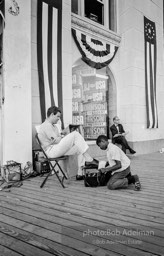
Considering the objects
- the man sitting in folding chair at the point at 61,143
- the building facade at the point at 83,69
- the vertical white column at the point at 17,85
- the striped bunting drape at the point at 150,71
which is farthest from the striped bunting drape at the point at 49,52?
the striped bunting drape at the point at 150,71

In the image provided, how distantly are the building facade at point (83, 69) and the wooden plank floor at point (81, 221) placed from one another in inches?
68.2

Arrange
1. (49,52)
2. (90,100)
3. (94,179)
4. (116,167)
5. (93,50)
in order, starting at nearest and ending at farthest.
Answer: (116,167) → (94,179) → (49,52) → (93,50) → (90,100)

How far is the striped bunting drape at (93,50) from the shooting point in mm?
5973

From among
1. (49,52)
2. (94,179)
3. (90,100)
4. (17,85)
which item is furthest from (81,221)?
(90,100)

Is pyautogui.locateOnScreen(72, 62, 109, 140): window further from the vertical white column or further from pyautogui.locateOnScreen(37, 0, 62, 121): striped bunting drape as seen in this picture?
the vertical white column

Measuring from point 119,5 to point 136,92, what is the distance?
2.97 meters

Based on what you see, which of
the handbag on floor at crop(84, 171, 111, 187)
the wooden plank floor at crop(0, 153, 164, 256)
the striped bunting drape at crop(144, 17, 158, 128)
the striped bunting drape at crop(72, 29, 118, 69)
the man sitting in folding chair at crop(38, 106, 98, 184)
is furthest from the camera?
the striped bunting drape at crop(144, 17, 158, 128)

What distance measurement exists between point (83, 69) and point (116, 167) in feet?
13.9

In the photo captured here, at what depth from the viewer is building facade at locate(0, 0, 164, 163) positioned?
13.9ft

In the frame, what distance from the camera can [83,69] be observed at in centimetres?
657

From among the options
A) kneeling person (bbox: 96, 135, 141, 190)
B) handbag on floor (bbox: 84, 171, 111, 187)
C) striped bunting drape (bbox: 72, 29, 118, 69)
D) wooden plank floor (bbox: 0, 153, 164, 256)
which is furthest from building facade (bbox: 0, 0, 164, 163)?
kneeling person (bbox: 96, 135, 141, 190)

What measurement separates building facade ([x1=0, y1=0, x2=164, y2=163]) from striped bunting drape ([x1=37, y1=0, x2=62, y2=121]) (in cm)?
2

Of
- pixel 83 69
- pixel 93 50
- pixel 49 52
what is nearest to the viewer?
pixel 49 52

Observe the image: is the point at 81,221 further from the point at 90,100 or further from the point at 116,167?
the point at 90,100
